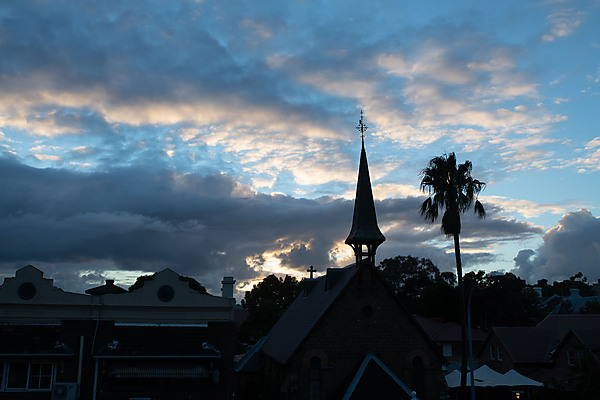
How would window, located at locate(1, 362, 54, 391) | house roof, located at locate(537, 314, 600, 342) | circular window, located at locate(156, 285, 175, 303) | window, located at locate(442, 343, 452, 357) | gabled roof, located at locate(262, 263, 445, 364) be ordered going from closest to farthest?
window, located at locate(1, 362, 54, 391)
gabled roof, located at locate(262, 263, 445, 364)
circular window, located at locate(156, 285, 175, 303)
house roof, located at locate(537, 314, 600, 342)
window, located at locate(442, 343, 452, 357)

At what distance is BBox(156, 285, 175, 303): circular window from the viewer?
33.2 m

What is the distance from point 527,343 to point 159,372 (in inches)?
1456

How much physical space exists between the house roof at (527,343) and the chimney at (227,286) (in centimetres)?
2897

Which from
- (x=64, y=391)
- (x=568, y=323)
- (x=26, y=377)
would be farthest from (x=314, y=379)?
(x=568, y=323)

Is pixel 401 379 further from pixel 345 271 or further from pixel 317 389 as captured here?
pixel 345 271

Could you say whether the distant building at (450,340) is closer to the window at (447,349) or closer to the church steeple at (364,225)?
the window at (447,349)

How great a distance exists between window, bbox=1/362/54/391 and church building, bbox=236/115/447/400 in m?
13.9

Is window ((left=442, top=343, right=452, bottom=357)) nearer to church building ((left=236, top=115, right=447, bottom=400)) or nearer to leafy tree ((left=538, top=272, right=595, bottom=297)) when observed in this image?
church building ((left=236, top=115, right=447, bottom=400))

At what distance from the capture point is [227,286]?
36031 mm

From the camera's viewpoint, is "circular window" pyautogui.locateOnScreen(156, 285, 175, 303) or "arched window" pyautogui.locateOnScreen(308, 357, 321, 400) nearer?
"arched window" pyautogui.locateOnScreen(308, 357, 321, 400)

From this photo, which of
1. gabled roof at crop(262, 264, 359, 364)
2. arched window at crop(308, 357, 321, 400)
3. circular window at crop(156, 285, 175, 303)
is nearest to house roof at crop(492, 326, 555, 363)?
gabled roof at crop(262, 264, 359, 364)

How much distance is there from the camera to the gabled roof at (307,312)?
30.2m

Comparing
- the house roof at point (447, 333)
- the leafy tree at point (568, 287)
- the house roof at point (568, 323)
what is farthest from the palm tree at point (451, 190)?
the leafy tree at point (568, 287)

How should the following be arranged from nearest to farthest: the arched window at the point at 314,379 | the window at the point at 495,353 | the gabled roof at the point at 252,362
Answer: the arched window at the point at 314,379 → the gabled roof at the point at 252,362 → the window at the point at 495,353
